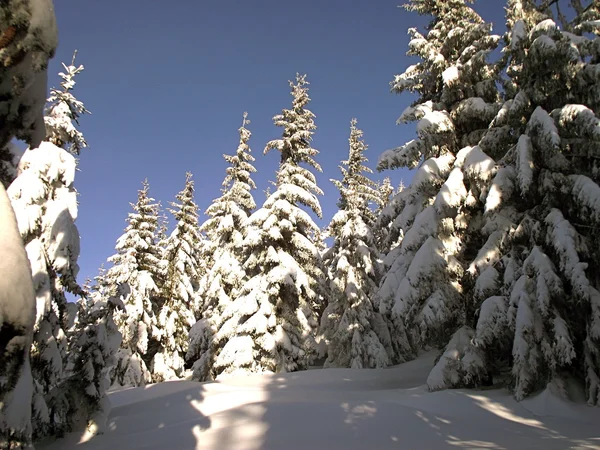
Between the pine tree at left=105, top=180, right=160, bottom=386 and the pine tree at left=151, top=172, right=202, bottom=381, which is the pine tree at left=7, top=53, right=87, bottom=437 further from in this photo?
the pine tree at left=151, top=172, right=202, bottom=381

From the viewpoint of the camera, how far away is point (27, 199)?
29.9ft

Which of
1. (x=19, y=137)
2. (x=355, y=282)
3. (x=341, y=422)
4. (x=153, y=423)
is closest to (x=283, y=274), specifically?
(x=355, y=282)

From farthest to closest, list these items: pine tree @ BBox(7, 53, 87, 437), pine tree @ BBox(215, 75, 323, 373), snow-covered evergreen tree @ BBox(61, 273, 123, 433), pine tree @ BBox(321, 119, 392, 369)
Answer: pine tree @ BBox(321, 119, 392, 369) → pine tree @ BBox(215, 75, 323, 373) → snow-covered evergreen tree @ BBox(61, 273, 123, 433) → pine tree @ BBox(7, 53, 87, 437)

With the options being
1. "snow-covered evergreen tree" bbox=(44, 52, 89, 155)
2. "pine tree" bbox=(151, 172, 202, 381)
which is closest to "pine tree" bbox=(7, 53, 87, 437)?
"snow-covered evergreen tree" bbox=(44, 52, 89, 155)

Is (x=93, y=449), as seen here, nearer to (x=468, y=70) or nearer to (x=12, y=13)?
(x=12, y=13)

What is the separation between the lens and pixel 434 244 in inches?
502

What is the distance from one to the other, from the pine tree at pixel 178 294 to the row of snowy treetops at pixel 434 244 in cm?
331

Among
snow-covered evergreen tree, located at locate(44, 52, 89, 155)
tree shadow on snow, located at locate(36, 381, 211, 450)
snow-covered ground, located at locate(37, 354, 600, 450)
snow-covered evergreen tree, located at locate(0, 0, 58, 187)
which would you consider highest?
snow-covered evergreen tree, located at locate(44, 52, 89, 155)

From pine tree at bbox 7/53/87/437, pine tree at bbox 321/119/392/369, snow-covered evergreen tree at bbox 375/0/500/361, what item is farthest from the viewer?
pine tree at bbox 321/119/392/369

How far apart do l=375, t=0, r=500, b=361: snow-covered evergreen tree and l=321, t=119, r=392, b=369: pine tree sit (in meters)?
5.70

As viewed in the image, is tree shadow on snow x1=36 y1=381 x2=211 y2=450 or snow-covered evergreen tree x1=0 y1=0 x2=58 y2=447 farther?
tree shadow on snow x1=36 y1=381 x2=211 y2=450

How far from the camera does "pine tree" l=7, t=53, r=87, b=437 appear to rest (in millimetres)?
8359

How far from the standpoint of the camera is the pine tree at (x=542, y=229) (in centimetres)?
960

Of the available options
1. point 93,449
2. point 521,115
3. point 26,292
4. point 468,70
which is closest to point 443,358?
point 521,115
